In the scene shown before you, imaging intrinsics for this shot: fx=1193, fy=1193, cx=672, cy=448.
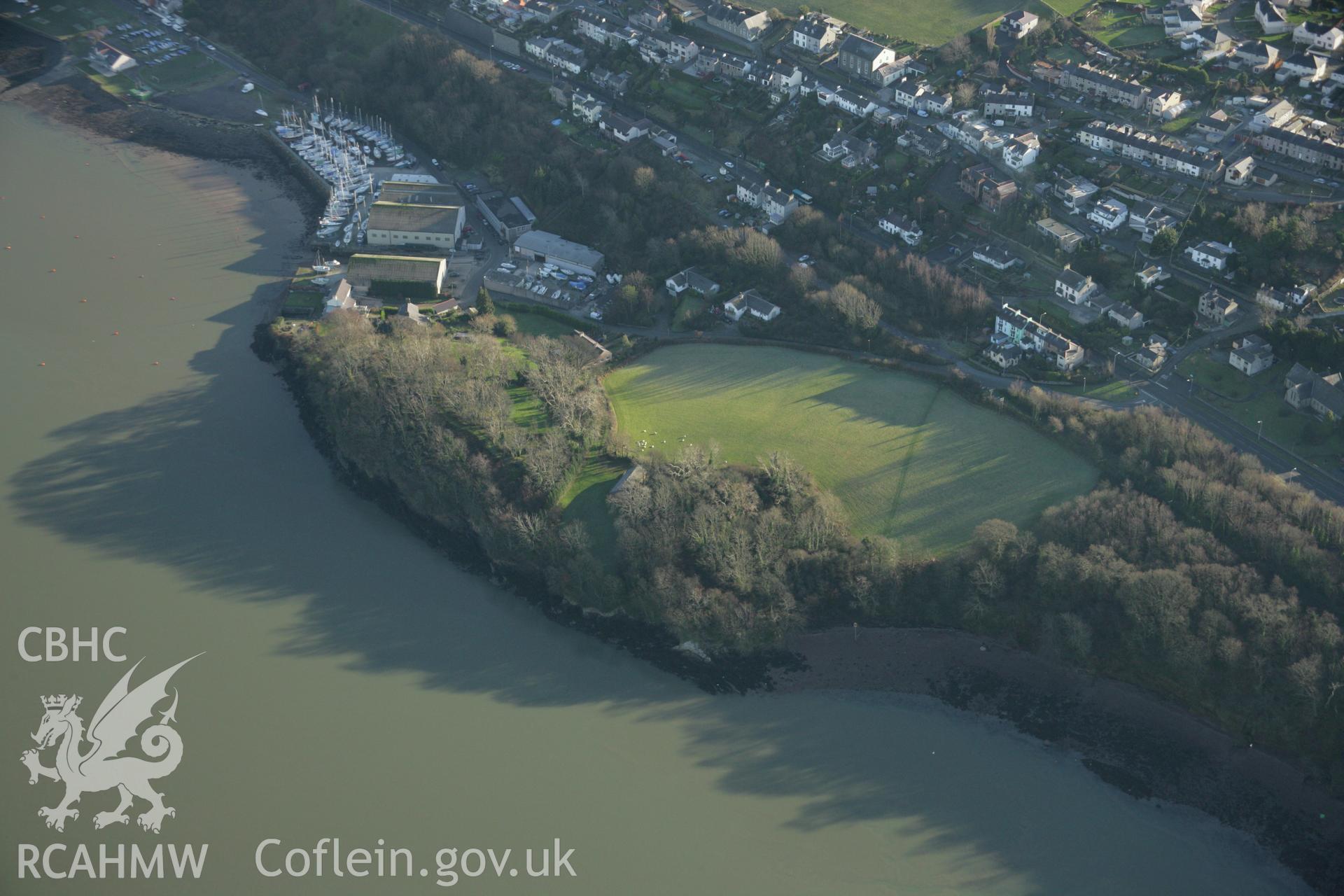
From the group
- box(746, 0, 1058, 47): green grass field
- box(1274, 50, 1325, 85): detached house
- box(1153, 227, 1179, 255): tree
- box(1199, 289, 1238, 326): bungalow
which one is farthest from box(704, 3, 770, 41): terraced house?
box(1199, 289, 1238, 326): bungalow

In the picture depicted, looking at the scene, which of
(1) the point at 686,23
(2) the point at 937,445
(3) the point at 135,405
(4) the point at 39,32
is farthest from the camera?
(4) the point at 39,32

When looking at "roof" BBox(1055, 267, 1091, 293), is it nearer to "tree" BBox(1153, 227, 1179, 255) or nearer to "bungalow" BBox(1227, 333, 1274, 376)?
"tree" BBox(1153, 227, 1179, 255)

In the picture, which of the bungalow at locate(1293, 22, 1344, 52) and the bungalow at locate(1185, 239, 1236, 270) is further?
the bungalow at locate(1293, 22, 1344, 52)

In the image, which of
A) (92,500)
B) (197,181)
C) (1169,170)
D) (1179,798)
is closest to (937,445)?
(1179,798)

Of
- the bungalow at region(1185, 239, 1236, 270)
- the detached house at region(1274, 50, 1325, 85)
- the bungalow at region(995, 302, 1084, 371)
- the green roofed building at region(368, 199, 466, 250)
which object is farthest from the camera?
the green roofed building at region(368, 199, 466, 250)

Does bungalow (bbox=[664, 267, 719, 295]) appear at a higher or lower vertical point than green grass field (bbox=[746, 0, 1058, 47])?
lower

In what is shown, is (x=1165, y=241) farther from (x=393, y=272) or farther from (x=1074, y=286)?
(x=393, y=272)

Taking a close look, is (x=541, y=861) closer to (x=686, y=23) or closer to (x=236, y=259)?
(x=236, y=259)
